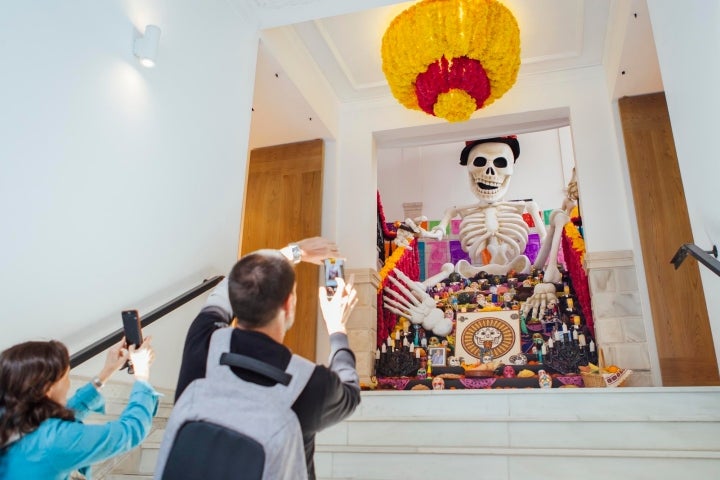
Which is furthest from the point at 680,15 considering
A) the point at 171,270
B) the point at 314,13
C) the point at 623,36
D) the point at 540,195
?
the point at 540,195

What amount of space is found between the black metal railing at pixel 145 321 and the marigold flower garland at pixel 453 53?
221 cm

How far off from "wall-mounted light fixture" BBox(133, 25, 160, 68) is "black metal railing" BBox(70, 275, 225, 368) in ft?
4.22

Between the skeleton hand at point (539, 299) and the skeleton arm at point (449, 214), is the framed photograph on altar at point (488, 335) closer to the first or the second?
the skeleton hand at point (539, 299)

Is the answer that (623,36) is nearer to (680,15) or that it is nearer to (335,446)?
(680,15)

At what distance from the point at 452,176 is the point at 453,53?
595cm

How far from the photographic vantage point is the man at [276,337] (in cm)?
128

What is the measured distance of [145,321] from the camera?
260 centimetres

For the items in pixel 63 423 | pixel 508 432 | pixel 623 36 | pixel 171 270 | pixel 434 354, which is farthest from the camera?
pixel 434 354

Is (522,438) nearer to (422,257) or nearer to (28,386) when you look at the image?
(28,386)

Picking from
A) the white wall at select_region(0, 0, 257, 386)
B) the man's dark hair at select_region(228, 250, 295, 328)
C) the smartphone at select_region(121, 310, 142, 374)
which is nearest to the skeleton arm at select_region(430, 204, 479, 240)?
the white wall at select_region(0, 0, 257, 386)

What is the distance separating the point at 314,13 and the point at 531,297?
3393 millimetres

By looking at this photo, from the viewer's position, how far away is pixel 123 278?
274cm

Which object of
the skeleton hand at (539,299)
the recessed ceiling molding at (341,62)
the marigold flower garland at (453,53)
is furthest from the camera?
the skeleton hand at (539,299)

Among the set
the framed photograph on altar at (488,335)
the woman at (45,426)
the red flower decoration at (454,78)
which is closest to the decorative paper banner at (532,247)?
the framed photograph on altar at (488,335)
